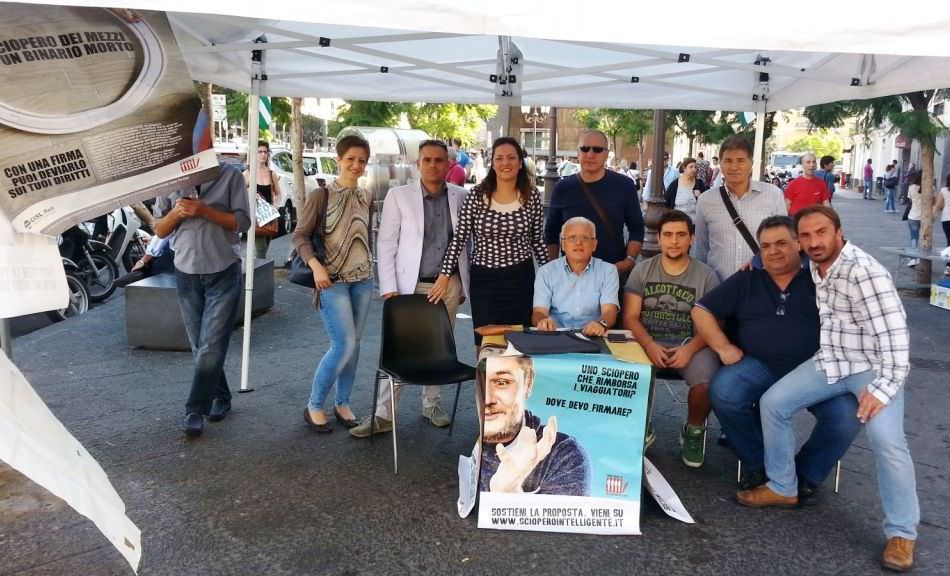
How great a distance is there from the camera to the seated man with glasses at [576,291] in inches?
169

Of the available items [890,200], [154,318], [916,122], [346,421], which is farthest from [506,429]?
[890,200]

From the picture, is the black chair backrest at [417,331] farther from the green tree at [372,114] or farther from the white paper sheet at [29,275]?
the green tree at [372,114]

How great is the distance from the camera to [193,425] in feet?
15.2

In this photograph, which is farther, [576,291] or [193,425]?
[193,425]

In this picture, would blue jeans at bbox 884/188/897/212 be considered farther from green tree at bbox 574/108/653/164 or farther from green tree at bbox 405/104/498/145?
green tree at bbox 405/104/498/145

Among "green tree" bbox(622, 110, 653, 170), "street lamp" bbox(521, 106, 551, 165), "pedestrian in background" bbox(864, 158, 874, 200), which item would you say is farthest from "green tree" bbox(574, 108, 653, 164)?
"pedestrian in background" bbox(864, 158, 874, 200)

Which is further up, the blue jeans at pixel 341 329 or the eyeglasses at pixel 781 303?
the eyeglasses at pixel 781 303

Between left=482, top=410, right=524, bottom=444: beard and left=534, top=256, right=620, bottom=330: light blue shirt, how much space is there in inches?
35.1

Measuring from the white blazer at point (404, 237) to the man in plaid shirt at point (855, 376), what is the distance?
1.99 metres

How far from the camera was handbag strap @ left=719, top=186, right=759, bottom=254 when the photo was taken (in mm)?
4555

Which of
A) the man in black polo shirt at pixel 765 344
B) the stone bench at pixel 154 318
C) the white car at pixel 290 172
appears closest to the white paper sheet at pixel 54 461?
the man in black polo shirt at pixel 765 344

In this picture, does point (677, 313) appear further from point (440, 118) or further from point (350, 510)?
point (440, 118)

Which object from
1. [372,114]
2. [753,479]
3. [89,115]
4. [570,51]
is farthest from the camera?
[372,114]

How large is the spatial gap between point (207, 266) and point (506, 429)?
6.93ft
